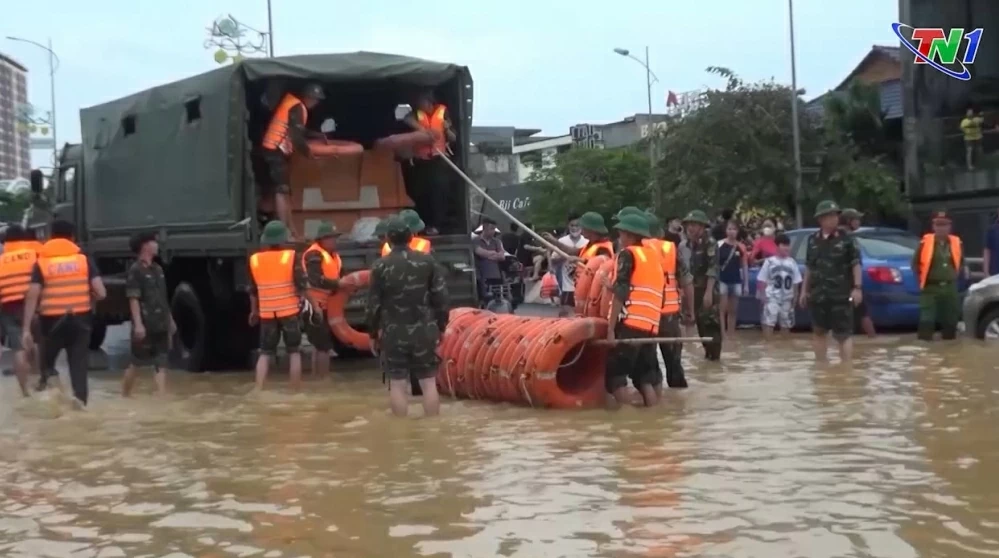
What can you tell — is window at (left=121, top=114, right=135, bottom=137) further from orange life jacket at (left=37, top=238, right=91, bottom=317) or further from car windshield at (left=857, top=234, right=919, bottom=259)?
car windshield at (left=857, top=234, right=919, bottom=259)

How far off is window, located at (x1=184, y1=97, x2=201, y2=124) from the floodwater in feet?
11.1

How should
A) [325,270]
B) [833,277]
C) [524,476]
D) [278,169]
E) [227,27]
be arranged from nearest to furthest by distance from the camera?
[524,476], [833,277], [325,270], [278,169], [227,27]

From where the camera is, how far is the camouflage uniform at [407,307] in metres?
10.4

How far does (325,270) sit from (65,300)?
2392 mm

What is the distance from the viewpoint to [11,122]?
9675cm

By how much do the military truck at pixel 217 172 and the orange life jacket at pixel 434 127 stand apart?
0.59 ft

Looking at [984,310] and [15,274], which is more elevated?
[15,274]

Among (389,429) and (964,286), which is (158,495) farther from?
(964,286)

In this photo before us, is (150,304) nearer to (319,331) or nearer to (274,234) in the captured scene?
(274,234)

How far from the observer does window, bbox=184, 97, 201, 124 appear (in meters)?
14.9

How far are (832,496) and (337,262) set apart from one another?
23.4 ft

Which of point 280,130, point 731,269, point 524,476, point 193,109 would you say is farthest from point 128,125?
point 524,476

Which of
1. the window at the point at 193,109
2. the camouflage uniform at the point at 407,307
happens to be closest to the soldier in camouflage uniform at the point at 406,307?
the camouflage uniform at the point at 407,307

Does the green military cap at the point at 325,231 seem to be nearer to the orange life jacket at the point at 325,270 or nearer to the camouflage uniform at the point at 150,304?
the orange life jacket at the point at 325,270
